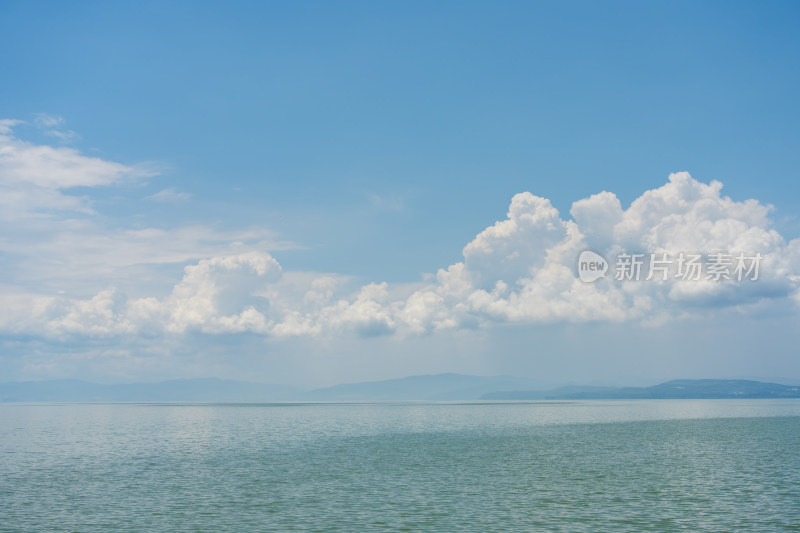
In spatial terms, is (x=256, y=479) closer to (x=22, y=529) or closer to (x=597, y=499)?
(x=22, y=529)

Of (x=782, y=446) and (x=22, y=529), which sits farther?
(x=782, y=446)

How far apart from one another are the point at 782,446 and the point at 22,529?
107 m

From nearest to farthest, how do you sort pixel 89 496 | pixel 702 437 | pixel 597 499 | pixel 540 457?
pixel 597 499 < pixel 89 496 < pixel 540 457 < pixel 702 437

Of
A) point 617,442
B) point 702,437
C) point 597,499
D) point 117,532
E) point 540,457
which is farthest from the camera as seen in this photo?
point 702,437

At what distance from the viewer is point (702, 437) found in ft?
404

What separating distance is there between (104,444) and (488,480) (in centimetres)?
8630

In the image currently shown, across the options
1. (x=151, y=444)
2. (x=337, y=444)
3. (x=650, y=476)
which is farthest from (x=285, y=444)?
(x=650, y=476)

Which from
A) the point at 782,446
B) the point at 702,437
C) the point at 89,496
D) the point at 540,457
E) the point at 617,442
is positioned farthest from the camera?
the point at 702,437

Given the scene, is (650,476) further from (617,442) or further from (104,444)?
(104,444)

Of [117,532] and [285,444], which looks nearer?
[117,532]

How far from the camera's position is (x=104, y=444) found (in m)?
119

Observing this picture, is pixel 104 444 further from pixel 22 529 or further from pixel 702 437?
pixel 702 437

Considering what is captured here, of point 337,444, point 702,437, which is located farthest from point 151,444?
point 702,437

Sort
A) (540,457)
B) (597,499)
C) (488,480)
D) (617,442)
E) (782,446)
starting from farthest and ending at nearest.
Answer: (617,442), (782,446), (540,457), (488,480), (597,499)
